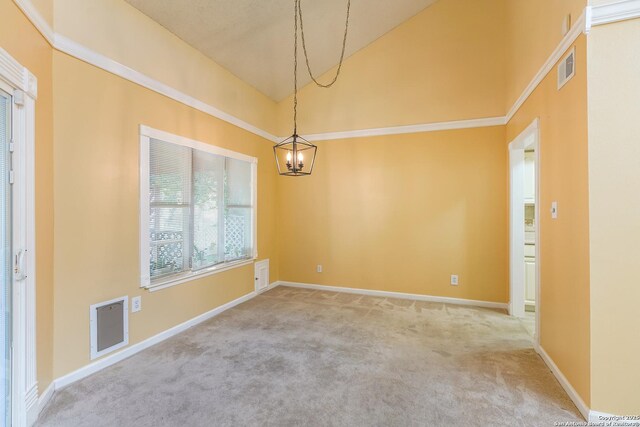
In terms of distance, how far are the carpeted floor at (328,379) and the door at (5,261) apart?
0.36m

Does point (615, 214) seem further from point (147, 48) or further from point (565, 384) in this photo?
point (147, 48)

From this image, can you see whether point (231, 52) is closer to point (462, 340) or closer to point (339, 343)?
point (339, 343)

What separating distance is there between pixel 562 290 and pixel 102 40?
4.34 m

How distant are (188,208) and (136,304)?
1121mm

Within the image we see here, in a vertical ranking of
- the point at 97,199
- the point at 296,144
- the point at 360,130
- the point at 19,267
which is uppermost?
the point at 360,130

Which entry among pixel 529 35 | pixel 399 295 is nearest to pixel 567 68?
pixel 529 35

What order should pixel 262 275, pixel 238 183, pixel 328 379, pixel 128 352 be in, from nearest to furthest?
pixel 328 379 → pixel 128 352 → pixel 238 183 → pixel 262 275

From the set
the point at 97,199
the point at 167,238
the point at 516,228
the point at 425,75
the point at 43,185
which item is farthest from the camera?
the point at 425,75

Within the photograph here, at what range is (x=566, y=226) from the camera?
220cm

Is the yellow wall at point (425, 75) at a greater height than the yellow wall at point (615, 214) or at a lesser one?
greater

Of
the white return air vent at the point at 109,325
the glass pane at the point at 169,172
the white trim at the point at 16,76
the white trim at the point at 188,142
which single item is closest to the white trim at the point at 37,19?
the white trim at the point at 16,76

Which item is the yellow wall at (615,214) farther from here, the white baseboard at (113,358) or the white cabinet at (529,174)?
the white baseboard at (113,358)

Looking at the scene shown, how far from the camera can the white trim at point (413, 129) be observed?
13.6ft

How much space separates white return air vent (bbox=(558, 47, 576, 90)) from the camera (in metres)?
2.04
